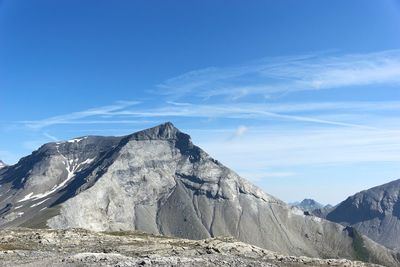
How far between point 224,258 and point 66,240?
144 feet

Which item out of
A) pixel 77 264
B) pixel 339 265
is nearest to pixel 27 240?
pixel 77 264

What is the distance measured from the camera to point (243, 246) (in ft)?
324

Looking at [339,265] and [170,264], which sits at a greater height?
[170,264]

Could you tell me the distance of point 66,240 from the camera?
3944 inches

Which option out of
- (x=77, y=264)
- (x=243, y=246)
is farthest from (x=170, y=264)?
(x=243, y=246)

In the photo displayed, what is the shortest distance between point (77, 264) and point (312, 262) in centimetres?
5089

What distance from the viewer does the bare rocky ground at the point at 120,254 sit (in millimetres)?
62531

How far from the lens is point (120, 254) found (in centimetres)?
7175

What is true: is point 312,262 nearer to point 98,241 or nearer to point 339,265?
point 339,265

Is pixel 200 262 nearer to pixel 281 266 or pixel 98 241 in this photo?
pixel 281 266

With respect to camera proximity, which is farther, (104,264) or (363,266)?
(363,266)

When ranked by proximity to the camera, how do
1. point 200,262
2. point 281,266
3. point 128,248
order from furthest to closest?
1. point 128,248
2. point 281,266
3. point 200,262

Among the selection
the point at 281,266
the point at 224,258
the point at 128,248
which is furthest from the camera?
the point at 128,248

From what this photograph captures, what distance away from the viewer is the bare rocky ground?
6253cm
